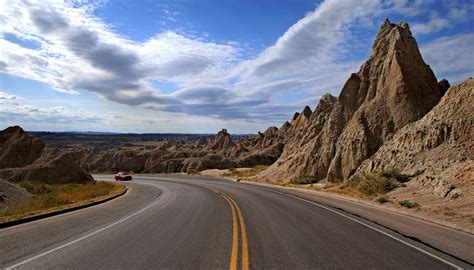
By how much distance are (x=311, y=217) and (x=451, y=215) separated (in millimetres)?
5368

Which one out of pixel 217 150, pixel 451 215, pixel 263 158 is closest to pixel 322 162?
pixel 451 215

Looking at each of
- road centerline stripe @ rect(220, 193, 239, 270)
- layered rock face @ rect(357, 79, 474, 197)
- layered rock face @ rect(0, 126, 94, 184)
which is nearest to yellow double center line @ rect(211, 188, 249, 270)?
road centerline stripe @ rect(220, 193, 239, 270)

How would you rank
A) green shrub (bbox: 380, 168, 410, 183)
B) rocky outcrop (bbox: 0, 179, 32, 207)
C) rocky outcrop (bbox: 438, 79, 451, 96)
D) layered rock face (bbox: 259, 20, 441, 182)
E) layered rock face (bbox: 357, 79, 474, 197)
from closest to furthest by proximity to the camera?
rocky outcrop (bbox: 0, 179, 32, 207) → layered rock face (bbox: 357, 79, 474, 197) → green shrub (bbox: 380, 168, 410, 183) → layered rock face (bbox: 259, 20, 441, 182) → rocky outcrop (bbox: 438, 79, 451, 96)

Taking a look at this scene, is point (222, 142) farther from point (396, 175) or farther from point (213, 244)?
point (213, 244)

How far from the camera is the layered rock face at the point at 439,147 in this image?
22208 millimetres

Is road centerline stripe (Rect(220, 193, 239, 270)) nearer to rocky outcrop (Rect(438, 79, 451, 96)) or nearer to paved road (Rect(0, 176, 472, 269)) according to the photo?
paved road (Rect(0, 176, 472, 269))

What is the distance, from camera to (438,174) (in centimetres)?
2328

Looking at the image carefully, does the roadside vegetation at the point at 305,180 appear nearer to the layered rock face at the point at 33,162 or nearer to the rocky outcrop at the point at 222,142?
the layered rock face at the point at 33,162

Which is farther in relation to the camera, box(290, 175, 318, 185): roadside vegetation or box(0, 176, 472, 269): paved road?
box(290, 175, 318, 185): roadside vegetation

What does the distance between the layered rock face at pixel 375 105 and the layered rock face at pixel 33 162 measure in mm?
22775

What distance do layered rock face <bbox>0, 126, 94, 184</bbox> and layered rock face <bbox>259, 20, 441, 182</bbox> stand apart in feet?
74.7

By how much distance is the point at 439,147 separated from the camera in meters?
26.7

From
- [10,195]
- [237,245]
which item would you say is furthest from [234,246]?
[10,195]

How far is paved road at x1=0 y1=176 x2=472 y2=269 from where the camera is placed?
7.94 meters
